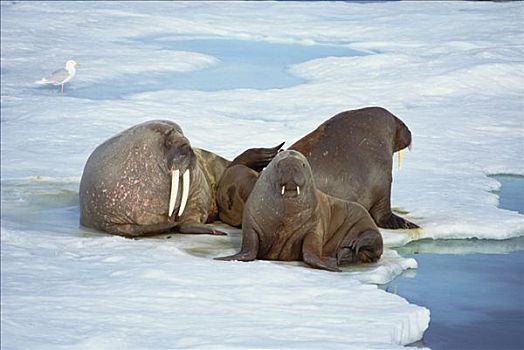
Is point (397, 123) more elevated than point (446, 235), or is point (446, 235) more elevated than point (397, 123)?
point (397, 123)

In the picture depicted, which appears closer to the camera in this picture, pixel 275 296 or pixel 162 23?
pixel 275 296

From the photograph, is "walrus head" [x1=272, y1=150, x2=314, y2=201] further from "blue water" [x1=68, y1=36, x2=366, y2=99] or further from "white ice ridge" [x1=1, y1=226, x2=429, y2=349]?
"blue water" [x1=68, y1=36, x2=366, y2=99]

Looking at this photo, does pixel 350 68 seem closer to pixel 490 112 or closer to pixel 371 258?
pixel 490 112

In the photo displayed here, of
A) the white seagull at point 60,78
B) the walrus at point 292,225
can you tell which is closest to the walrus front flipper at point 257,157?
the walrus at point 292,225

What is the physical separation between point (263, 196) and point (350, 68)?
9165 mm

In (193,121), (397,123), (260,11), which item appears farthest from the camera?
(260,11)

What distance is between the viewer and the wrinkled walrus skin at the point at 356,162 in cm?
680

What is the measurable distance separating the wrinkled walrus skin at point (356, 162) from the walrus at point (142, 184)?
2.44ft

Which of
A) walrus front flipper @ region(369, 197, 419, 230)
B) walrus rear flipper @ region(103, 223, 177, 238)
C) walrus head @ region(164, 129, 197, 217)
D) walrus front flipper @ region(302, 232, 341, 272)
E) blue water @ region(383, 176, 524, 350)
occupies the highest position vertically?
walrus head @ region(164, 129, 197, 217)

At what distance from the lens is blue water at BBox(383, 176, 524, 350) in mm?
4836

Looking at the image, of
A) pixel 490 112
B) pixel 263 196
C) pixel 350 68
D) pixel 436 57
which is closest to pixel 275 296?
pixel 263 196

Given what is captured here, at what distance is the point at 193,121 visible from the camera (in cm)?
1081

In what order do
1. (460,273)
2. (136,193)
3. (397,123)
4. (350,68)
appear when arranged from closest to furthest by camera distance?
(460,273)
(136,193)
(397,123)
(350,68)

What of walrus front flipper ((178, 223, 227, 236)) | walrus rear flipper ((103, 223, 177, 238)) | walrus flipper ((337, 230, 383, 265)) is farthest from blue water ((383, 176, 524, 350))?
walrus rear flipper ((103, 223, 177, 238))
